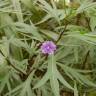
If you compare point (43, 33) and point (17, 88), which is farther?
point (43, 33)

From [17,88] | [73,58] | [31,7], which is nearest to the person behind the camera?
[17,88]

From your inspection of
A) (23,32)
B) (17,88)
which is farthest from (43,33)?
(17,88)

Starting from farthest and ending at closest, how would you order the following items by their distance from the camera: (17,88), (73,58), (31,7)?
(31,7), (73,58), (17,88)

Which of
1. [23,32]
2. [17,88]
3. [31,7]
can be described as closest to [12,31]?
[23,32]

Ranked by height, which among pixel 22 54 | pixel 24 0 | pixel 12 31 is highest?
pixel 24 0

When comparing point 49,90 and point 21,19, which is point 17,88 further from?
point 21,19

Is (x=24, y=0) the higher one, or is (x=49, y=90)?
(x=24, y=0)
